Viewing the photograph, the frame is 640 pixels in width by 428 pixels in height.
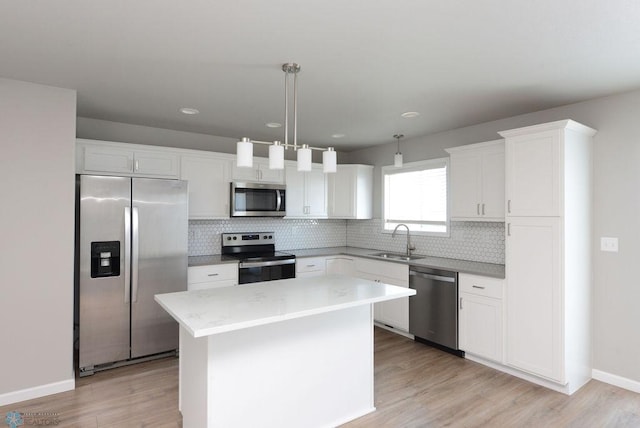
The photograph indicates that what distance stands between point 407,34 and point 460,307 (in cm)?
267

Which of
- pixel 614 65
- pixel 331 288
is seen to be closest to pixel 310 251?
pixel 331 288

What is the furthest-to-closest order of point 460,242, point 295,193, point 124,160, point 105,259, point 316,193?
point 316,193, point 295,193, point 460,242, point 124,160, point 105,259

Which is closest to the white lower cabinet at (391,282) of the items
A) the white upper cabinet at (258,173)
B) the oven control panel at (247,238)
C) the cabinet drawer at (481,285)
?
the cabinet drawer at (481,285)

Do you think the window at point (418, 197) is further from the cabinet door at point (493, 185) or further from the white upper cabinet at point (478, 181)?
the cabinet door at point (493, 185)

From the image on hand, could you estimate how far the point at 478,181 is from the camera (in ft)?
12.4

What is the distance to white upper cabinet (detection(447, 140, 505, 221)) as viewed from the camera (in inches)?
141

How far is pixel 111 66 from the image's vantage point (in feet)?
8.32

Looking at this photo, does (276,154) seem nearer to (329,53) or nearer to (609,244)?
(329,53)

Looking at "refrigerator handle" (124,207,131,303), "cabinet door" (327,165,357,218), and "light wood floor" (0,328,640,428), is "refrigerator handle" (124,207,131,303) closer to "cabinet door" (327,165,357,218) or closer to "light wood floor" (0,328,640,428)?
"light wood floor" (0,328,640,428)

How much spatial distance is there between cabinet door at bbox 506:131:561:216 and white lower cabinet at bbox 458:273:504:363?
73cm

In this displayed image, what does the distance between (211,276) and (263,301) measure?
1.94 m

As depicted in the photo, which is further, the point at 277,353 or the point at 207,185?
the point at 207,185

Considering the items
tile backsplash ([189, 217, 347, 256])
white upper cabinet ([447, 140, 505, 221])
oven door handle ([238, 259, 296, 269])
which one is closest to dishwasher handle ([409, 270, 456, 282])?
white upper cabinet ([447, 140, 505, 221])

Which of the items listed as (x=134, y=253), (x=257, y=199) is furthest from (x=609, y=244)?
(x=134, y=253)
